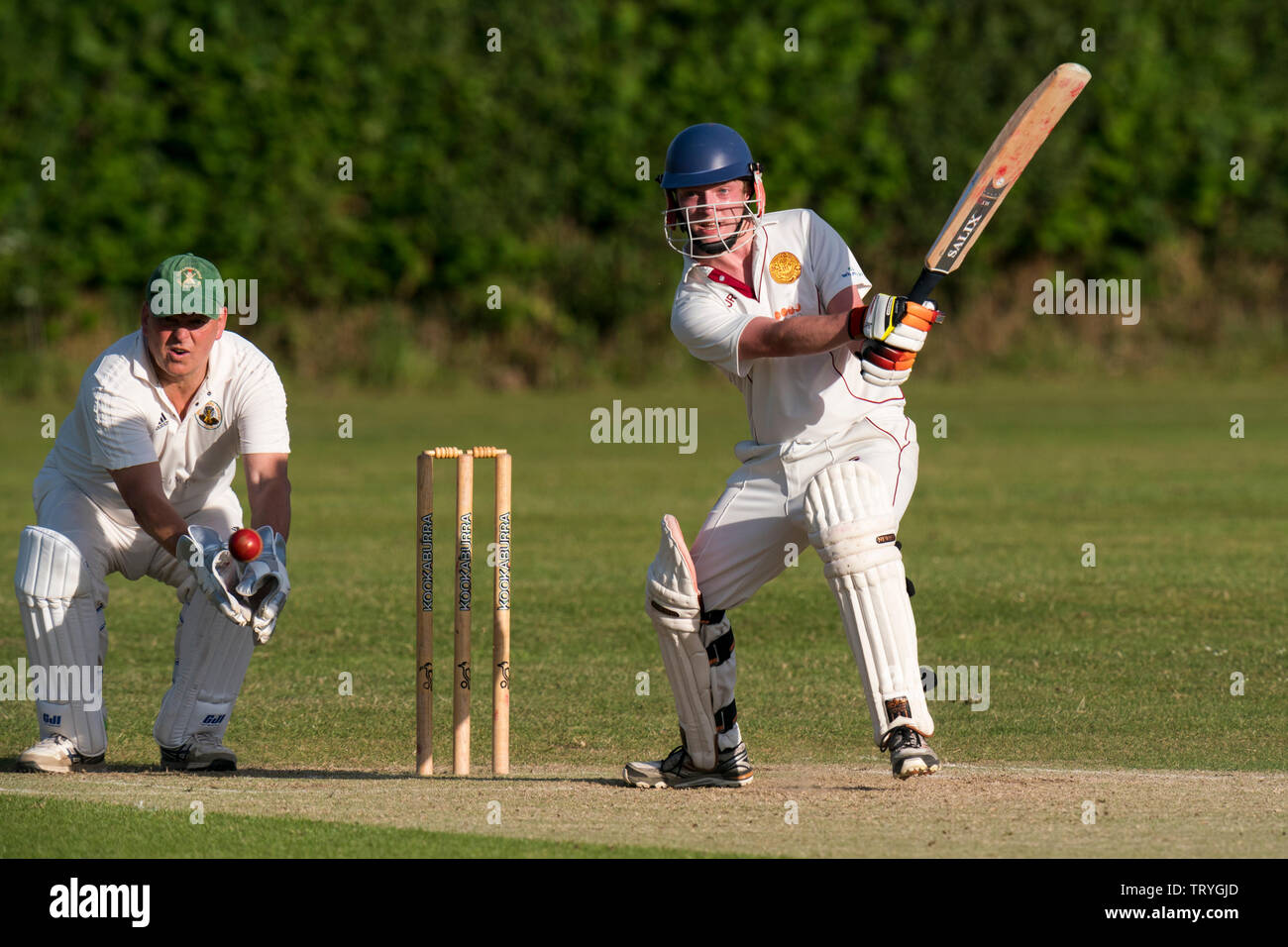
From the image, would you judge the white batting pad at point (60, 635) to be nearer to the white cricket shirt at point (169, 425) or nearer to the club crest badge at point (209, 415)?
the white cricket shirt at point (169, 425)

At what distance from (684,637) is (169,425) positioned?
1.90 m

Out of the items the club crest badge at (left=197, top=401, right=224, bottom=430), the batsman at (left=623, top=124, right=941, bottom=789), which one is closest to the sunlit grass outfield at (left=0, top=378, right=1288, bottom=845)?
the batsman at (left=623, top=124, right=941, bottom=789)

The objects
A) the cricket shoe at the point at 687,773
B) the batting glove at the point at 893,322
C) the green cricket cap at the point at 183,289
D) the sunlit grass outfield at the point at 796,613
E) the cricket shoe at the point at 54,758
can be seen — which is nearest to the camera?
the batting glove at the point at 893,322

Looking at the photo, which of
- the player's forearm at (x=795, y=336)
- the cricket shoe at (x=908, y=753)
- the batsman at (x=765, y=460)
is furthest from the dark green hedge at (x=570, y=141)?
the cricket shoe at (x=908, y=753)

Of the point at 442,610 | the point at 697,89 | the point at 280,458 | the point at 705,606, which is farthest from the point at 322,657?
the point at 697,89

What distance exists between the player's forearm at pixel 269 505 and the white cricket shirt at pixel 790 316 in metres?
1.41

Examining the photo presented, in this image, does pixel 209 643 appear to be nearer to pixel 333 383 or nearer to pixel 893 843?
pixel 893 843

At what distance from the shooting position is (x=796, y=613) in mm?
9711

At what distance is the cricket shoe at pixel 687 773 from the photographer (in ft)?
19.5

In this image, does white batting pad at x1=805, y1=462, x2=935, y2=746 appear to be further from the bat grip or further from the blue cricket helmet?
the blue cricket helmet

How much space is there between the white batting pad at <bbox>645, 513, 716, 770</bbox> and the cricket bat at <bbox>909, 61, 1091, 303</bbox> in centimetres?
114

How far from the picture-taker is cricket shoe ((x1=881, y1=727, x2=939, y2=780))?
17.9ft

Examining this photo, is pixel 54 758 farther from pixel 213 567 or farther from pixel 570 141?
pixel 570 141

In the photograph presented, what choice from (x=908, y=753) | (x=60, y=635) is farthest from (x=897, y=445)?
(x=60, y=635)
